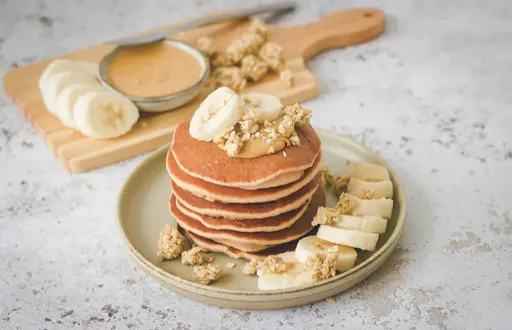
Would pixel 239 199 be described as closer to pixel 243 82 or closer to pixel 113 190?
pixel 113 190

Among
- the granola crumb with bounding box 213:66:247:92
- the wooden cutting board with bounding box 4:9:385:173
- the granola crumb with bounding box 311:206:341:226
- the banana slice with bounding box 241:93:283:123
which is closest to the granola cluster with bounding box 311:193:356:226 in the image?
the granola crumb with bounding box 311:206:341:226

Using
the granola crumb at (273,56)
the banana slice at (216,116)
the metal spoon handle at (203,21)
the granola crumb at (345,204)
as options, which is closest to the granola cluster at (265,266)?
the granola crumb at (345,204)

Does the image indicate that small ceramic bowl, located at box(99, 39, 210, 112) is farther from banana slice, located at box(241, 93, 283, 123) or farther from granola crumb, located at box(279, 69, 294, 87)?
banana slice, located at box(241, 93, 283, 123)

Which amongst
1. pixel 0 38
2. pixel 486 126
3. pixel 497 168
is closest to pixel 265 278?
pixel 497 168

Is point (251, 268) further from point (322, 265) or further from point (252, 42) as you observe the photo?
point (252, 42)

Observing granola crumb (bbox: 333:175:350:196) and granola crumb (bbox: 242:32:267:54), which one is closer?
granola crumb (bbox: 333:175:350:196)

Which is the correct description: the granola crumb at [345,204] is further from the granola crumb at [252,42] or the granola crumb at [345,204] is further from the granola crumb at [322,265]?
the granola crumb at [252,42]
